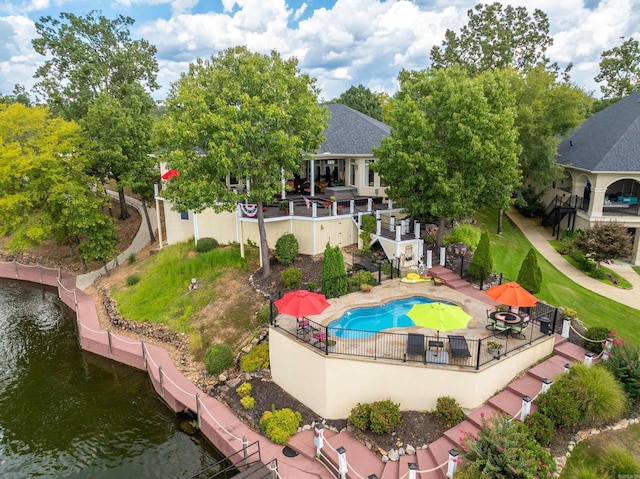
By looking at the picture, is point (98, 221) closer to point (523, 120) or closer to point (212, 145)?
point (212, 145)

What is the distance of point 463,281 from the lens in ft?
65.7

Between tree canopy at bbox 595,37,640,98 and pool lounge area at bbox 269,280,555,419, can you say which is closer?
pool lounge area at bbox 269,280,555,419

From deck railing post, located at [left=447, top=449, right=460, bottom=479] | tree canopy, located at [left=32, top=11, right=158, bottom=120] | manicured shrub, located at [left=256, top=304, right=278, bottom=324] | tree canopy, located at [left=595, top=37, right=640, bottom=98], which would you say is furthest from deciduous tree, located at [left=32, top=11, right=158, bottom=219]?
tree canopy, located at [left=595, top=37, right=640, bottom=98]

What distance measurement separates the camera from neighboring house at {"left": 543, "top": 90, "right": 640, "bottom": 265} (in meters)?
26.8

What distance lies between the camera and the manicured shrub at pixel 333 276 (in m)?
18.3

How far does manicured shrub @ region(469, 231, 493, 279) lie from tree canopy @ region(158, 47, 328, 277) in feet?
32.8

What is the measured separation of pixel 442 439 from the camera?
12.1m

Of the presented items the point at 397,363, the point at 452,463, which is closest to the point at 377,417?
the point at 397,363

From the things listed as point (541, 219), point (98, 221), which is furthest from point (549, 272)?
point (98, 221)

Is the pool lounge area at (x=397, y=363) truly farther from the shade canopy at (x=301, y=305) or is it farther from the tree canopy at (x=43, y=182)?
the tree canopy at (x=43, y=182)

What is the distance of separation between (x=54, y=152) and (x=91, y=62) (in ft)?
53.9

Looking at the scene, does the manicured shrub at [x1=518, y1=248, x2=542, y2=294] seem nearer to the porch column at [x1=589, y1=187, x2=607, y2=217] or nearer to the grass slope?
the porch column at [x1=589, y1=187, x2=607, y2=217]

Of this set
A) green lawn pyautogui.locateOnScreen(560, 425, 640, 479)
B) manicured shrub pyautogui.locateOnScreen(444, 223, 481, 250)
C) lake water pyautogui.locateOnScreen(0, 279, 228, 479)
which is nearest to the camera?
green lawn pyautogui.locateOnScreen(560, 425, 640, 479)

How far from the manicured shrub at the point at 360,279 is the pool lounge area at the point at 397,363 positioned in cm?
399
